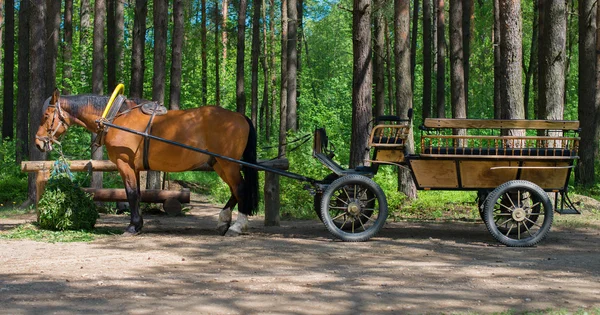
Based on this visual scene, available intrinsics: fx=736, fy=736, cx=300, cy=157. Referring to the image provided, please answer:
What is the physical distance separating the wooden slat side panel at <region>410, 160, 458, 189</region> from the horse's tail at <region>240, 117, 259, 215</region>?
8.31 ft

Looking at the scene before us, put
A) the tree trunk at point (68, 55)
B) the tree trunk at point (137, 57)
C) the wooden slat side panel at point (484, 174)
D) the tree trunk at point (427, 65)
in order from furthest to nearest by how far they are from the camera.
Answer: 1. the tree trunk at point (427, 65)
2. the tree trunk at point (68, 55)
3. the tree trunk at point (137, 57)
4. the wooden slat side panel at point (484, 174)

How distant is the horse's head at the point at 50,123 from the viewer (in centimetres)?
1104

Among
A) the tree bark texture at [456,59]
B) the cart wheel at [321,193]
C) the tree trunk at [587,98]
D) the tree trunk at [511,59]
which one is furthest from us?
the tree bark texture at [456,59]

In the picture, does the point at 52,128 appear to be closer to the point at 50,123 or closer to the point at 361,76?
the point at 50,123

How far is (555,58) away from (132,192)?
328 inches

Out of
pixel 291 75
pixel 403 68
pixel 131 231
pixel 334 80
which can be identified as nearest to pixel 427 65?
pixel 291 75

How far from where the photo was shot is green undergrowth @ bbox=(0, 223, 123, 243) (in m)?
10.5

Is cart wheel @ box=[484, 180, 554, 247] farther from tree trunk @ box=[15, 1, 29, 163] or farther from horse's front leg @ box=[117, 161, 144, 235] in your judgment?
tree trunk @ box=[15, 1, 29, 163]

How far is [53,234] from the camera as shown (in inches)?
428

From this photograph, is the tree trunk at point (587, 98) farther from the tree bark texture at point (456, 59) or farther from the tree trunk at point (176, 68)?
the tree trunk at point (176, 68)

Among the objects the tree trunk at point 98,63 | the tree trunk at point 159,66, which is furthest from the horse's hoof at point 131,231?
the tree trunk at point 98,63

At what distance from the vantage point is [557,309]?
5.96 m

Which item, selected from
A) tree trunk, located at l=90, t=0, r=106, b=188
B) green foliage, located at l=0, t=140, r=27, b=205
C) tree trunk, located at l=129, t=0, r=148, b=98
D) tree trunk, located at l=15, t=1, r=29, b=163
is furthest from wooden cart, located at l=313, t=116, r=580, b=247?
tree trunk, located at l=15, t=1, r=29, b=163

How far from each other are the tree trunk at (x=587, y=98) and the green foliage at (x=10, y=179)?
15.4m
